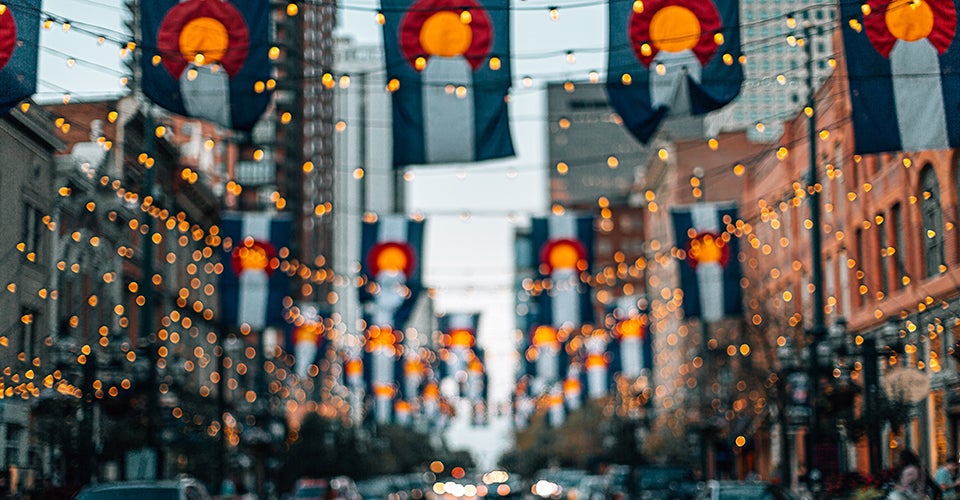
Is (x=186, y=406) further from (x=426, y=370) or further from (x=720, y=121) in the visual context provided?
(x=720, y=121)

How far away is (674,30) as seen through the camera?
67.0ft

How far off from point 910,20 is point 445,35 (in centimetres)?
618

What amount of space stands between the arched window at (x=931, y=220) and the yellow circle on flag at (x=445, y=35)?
1825 centimetres

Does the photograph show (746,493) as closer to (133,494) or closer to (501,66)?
(501,66)

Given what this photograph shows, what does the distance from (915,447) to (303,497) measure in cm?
1662

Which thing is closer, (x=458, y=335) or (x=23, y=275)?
(x=23, y=275)

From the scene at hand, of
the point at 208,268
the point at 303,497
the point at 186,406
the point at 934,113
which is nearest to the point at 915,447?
the point at 303,497

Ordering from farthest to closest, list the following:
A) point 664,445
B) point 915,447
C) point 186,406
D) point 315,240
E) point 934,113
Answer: point 315,240 < point 664,445 < point 186,406 < point 915,447 < point 934,113

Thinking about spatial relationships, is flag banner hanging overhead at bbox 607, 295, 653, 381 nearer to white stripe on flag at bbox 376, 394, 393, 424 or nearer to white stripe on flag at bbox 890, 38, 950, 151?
white stripe on flag at bbox 376, 394, 393, 424

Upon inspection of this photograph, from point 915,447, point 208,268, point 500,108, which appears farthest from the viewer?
point 208,268

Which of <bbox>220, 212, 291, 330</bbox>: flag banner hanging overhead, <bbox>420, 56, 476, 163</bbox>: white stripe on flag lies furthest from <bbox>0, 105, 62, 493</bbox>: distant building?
<bbox>420, 56, 476, 163</bbox>: white stripe on flag

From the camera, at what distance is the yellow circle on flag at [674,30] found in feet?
66.8

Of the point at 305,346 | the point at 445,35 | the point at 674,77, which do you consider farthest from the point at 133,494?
the point at 305,346

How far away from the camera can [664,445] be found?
75.5 m
